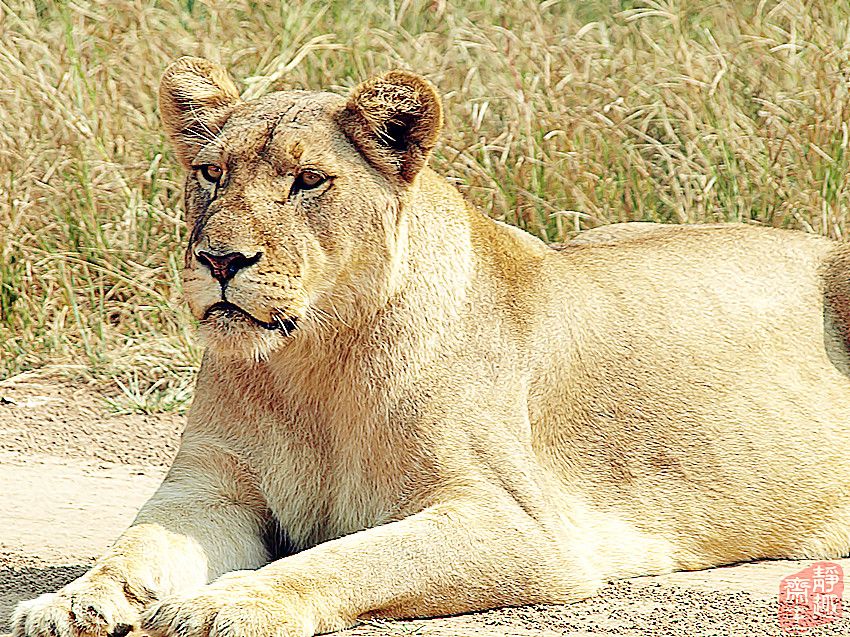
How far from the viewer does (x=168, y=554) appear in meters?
3.61

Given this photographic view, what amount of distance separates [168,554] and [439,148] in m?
4.27

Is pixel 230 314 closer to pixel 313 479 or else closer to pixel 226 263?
pixel 226 263

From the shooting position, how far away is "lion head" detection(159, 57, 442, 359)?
344 cm

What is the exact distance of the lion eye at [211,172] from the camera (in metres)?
3.65

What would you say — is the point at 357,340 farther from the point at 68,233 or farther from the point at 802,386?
the point at 68,233

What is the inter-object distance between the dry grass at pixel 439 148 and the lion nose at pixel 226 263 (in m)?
3.28

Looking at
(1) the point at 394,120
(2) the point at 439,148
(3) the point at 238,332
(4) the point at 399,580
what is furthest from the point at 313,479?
(2) the point at 439,148

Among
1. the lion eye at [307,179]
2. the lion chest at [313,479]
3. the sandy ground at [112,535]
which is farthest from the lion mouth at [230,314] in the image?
the sandy ground at [112,535]

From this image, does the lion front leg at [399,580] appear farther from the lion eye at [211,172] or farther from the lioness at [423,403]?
the lion eye at [211,172]

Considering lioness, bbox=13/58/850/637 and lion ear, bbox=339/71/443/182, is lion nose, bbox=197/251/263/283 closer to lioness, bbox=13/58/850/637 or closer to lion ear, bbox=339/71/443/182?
lioness, bbox=13/58/850/637

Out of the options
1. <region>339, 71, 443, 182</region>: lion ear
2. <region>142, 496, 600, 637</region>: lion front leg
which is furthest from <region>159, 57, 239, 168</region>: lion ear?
<region>142, 496, 600, 637</region>: lion front leg

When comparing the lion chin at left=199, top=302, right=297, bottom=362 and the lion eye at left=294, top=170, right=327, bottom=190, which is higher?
the lion eye at left=294, top=170, right=327, bottom=190

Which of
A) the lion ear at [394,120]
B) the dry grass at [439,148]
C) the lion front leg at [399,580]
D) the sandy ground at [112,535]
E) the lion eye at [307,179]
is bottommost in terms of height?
the sandy ground at [112,535]

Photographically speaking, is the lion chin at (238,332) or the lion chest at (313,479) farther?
the lion chest at (313,479)
